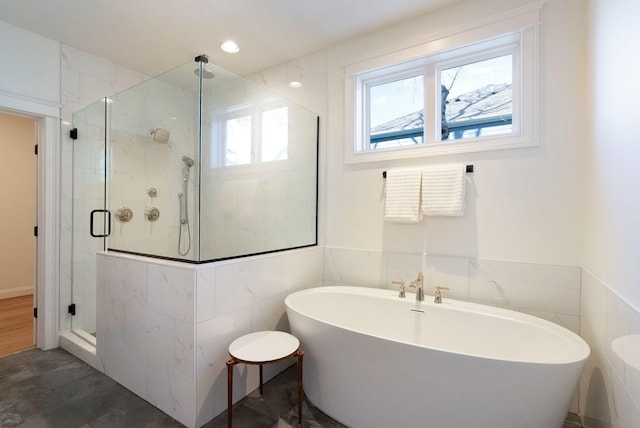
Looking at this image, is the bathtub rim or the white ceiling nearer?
the bathtub rim

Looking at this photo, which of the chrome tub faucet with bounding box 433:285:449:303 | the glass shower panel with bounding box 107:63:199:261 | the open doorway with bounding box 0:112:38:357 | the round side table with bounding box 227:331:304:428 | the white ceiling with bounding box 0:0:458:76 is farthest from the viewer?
the open doorway with bounding box 0:112:38:357

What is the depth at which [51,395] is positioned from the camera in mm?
1903

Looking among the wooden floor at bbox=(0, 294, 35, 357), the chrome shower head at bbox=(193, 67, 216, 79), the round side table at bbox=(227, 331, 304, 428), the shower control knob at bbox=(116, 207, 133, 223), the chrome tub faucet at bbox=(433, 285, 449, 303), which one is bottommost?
the wooden floor at bbox=(0, 294, 35, 357)

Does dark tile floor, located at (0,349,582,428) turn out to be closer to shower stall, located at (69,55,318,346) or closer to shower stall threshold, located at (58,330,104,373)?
shower stall threshold, located at (58,330,104,373)

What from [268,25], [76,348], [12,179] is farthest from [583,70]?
[12,179]

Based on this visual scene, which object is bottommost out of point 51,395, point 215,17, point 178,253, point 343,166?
point 51,395

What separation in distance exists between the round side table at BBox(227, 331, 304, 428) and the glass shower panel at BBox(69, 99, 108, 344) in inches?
72.3

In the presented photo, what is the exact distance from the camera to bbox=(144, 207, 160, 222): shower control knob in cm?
259

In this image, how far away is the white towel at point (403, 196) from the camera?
2.16 metres

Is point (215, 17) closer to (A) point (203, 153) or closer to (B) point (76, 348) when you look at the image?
(A) point (203, 153)

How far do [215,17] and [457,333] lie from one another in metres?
2.78

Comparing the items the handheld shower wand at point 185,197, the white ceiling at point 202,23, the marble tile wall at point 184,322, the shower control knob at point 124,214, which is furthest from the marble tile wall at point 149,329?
the white ceiling at point 202,23

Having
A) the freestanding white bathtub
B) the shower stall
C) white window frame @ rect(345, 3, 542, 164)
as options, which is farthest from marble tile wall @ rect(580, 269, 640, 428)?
the shower stall

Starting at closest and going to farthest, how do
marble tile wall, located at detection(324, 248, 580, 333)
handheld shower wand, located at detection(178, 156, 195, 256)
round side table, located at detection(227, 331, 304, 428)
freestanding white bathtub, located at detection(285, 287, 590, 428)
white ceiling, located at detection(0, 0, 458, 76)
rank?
1. freestanding white bathtub, located at detection(285, 287, 590, 428)
2. round side table, located at detection(227, 331, 304, 428)
3. marble tile wall, located at detection(324, 248, 580, 333)
4. white ceiling, located at detection(0, 0, 458, 76)
5. handheld shower wand, located at detection(178, 156, 195, 256)
